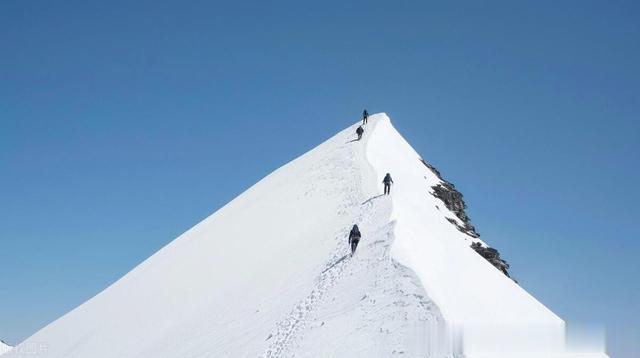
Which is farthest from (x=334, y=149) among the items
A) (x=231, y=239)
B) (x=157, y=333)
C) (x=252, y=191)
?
(x=157, y=333)

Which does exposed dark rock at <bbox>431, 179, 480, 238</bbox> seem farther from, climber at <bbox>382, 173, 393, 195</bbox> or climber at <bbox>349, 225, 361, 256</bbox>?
climber at <bbox>349, 225, 361, 256</bbox>

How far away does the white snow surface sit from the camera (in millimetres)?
15953

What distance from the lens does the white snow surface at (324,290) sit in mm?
15953

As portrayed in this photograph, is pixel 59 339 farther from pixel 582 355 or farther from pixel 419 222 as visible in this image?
pixel 582 355

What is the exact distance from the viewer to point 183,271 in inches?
1428

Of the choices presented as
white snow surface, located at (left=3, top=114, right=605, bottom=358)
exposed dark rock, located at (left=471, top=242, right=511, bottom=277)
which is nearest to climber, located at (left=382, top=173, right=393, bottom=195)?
white snow surface, located at (left=3, top=114, right=605, bottom=358)

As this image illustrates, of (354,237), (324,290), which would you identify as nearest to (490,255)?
(354,237)

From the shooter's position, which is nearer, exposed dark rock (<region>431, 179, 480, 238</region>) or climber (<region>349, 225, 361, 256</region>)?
climber (<region>349, 225, 361, 256</region>)

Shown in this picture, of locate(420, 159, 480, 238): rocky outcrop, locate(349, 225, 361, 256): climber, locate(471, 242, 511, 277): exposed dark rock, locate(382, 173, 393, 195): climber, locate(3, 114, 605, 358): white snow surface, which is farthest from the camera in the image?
locate(420, 159, 480, 238): rocky outcrop

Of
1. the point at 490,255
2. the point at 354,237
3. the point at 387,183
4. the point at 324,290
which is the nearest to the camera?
the point at 324,290

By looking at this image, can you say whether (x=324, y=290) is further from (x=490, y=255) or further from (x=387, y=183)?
(x=490, y=255)

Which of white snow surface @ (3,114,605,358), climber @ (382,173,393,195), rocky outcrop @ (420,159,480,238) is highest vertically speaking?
rocky outcrop @ (420,159,480,238)

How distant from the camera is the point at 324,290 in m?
20.8

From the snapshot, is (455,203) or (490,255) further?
(455,203)
